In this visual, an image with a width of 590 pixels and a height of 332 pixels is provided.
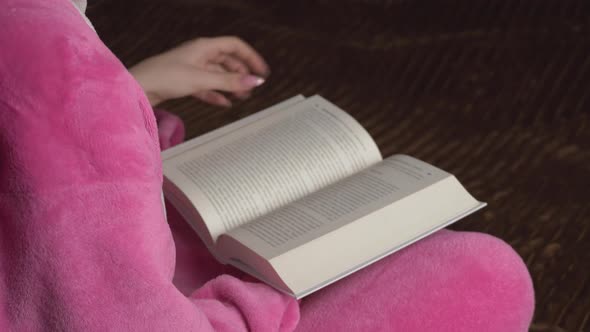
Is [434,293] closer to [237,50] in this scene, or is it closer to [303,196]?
[303,196]

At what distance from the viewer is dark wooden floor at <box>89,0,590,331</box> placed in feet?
4.46

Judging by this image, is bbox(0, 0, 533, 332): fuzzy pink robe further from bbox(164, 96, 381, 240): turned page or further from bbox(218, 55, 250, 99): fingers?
bbox(218, 55, 250, 99): fingers

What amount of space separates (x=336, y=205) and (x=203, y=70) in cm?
35

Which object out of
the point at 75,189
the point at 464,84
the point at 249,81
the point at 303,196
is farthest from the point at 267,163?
the point at 464,84

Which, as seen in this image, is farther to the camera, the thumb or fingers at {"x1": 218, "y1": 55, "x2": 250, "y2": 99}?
fingers at {"x1": 218, "y1": 55, "x2": 250, "y2": 99}

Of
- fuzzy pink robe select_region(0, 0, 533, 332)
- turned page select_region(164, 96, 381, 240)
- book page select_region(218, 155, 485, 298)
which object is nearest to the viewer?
fuzzy pink robe select_region(0, 0, 533, 332)

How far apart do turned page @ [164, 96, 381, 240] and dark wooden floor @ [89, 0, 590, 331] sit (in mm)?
291

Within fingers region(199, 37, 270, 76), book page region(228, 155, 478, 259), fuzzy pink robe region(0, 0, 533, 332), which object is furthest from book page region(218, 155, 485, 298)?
fingers region(199, 37, 270, 76)

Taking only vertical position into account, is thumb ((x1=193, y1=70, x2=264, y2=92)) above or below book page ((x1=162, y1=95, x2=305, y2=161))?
above

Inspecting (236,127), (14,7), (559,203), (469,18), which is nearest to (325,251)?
(236,127)

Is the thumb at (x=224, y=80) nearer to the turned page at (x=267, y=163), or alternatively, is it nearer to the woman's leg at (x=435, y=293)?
the turned page at (x=267, y=163)

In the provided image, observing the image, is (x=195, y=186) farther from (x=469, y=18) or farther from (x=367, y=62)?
(x=469, y=18)

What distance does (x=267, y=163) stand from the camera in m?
1.16

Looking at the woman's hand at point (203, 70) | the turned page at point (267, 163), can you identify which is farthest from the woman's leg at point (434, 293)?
the woman's hand at point (203, 70)
